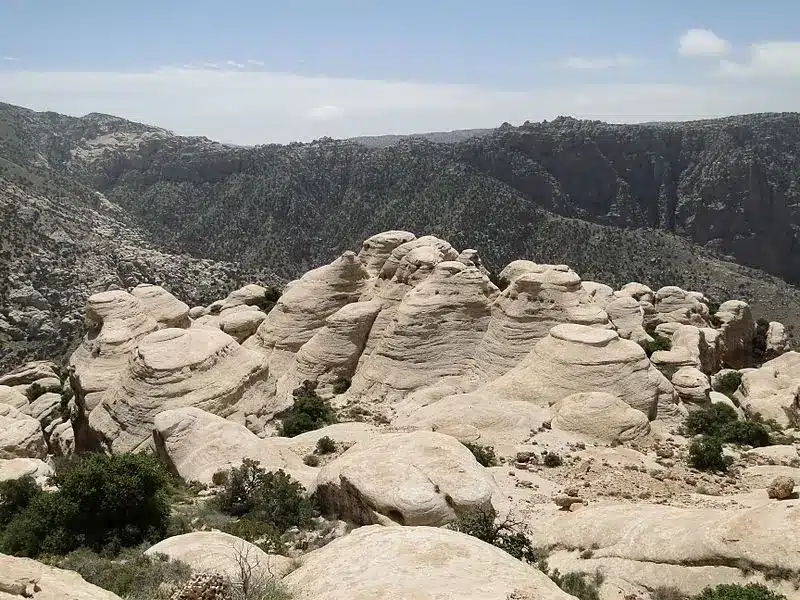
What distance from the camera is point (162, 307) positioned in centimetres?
3844

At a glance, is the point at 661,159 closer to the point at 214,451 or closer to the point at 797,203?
the point at 797,203

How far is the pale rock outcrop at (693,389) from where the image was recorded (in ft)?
99.1

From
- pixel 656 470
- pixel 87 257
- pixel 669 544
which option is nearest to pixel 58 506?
pixel 669 544


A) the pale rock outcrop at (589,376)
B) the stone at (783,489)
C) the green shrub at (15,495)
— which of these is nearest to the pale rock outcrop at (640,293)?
the pale rock outcrop at (589,376)

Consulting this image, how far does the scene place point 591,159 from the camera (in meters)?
174

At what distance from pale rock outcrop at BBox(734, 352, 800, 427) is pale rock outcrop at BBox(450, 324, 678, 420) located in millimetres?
7783

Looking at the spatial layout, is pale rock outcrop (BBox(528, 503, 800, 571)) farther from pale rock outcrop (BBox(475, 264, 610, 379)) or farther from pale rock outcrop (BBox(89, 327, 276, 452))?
pale rock outcrop (BBox(475, 264, 610, 379))

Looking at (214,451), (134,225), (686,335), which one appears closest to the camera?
(214,451)

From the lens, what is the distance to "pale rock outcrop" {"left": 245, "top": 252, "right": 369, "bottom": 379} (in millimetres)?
38375

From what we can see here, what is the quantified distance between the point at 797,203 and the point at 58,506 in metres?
190

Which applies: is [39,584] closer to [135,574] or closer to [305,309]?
[135,574]

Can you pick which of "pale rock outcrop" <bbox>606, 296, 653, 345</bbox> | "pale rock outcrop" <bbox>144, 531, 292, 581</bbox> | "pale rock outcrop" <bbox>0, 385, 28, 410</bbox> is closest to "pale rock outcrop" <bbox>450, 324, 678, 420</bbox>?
"pale rock outcrop" <bbox>144, 531, 292, 581</bbox>

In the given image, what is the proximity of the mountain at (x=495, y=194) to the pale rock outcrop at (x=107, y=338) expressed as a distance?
7675 centimetres

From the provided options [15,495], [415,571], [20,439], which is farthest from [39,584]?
[20,439]
